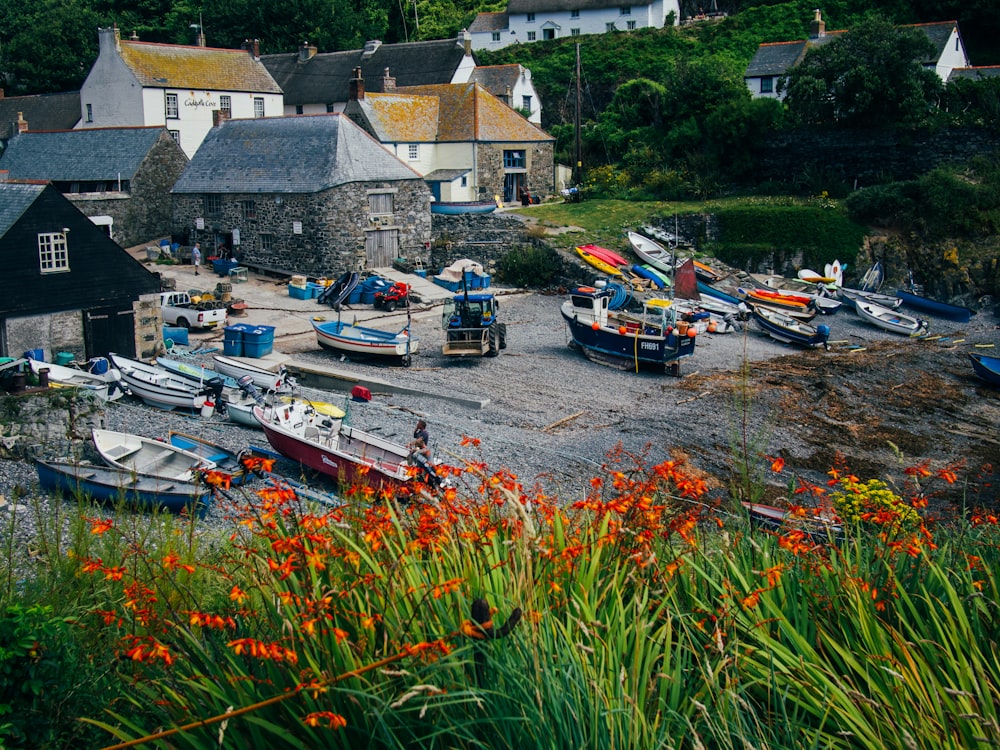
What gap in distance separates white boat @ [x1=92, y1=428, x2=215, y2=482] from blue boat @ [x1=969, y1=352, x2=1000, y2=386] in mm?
20127

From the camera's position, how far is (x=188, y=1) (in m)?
62.8

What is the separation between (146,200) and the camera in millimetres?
37844

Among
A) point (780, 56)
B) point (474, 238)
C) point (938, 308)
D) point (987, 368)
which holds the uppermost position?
point (780, 56)

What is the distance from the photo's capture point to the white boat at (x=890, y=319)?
31.8 m

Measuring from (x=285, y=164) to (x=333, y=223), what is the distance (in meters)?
3.18

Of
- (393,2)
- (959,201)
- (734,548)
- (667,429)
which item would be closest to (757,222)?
(959,201)

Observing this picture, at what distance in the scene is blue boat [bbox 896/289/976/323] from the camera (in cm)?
3369

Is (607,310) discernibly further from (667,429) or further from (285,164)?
(285,164)

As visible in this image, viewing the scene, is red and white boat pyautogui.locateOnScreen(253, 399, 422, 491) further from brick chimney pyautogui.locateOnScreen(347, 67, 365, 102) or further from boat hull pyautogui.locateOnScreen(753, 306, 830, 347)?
brick chimney pyautogui.locateOnScreen(347, 67, 365, 102)

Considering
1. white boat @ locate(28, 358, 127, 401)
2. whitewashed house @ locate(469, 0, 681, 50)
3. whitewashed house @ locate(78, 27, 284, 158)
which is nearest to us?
white boat @ locate(28, 358, 127, 401)

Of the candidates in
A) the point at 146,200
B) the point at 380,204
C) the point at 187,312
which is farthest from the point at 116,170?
the point at 187,312

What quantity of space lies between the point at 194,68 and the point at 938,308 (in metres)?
33.2

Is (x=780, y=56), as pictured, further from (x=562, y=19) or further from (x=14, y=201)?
(x=14, y=201)

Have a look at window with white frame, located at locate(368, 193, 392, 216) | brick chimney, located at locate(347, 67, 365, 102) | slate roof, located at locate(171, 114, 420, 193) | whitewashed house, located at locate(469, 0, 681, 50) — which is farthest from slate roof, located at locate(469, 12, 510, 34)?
window with white frame, located at locate(368, 193, 392, 216)
